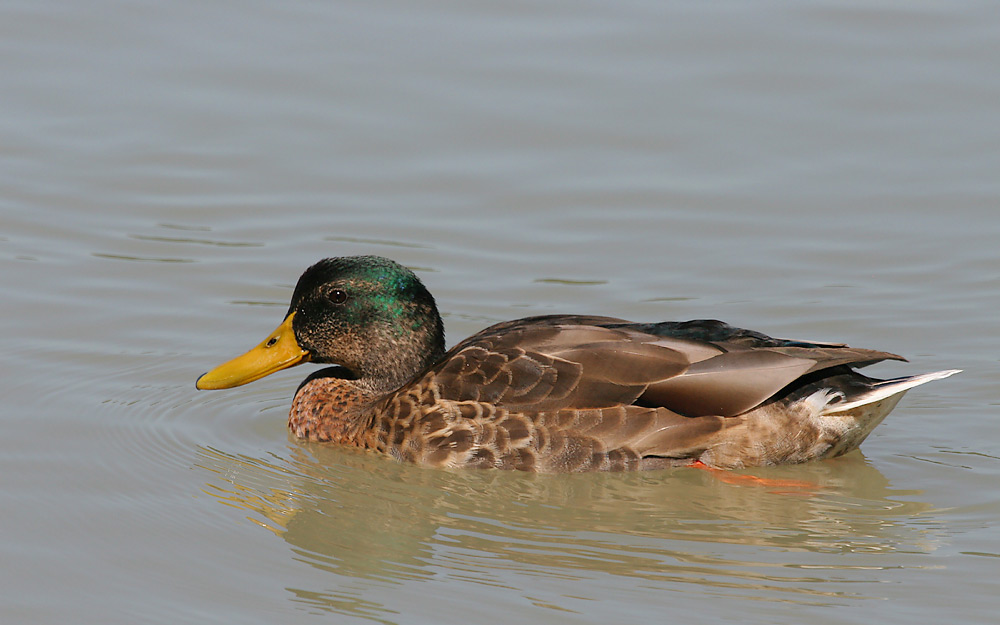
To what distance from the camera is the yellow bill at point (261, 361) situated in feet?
28.4

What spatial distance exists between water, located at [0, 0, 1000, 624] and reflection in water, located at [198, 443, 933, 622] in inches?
0.9

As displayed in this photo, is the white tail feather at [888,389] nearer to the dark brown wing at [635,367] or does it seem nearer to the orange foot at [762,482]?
the dark brown wing at [635,367]

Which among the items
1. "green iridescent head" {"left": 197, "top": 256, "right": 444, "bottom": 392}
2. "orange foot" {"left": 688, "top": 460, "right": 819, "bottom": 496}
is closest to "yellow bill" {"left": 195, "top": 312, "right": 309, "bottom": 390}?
"green iridescent head" {"left": 197, "top": 256, "right": 444, "bottom": 392}

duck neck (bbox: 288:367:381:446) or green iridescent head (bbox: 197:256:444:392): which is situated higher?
green iridescent head (bbox: 197:256:444:392)

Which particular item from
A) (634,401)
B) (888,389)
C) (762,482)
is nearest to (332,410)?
(634,401)

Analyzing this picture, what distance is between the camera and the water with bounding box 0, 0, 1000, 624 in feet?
21.6

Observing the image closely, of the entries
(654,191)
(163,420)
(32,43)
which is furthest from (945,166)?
(32,43)

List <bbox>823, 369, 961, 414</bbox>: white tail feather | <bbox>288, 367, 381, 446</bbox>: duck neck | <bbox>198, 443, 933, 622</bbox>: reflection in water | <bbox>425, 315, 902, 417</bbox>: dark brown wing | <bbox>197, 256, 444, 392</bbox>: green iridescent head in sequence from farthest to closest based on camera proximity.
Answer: <bbox>197, 256, 444, 392</bbox>: green iridescent head → <bbox>288, 367, 381, 446</bbox>: duck neck → <bbox>425, 315, 902, 417</bbox>: dark brown wing → <bbox>823, 369, 961, 414</bbox>: white tail feather → <bbox>198, 443, 933, 622</bbox>: reflection in water

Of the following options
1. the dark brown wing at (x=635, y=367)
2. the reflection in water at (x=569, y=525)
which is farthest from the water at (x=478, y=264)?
the dark brown wing at (x=635, y=367)

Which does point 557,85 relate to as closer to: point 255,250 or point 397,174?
point 397,174

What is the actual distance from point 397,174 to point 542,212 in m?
1.31

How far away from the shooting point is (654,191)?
11.7 meters

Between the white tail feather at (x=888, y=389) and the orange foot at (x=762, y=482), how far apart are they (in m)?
0.42

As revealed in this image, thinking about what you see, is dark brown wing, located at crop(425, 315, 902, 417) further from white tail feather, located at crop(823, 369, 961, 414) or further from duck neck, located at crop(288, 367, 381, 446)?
duck neck, located at crop(288, 367, 381, 446)
